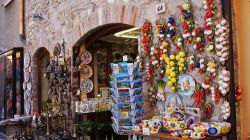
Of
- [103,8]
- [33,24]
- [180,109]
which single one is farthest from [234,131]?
[33,24]

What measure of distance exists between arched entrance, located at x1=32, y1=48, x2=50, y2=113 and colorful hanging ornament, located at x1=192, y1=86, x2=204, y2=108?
16.8ft

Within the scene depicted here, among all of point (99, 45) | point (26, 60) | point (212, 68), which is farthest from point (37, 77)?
point (212, 68)

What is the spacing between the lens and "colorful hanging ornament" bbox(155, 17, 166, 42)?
4312 millimetres

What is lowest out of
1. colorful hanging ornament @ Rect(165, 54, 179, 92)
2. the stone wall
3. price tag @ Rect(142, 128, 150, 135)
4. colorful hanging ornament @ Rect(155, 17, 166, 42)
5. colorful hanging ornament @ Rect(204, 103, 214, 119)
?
price tag @ Rect(142, 128, 150, 135)

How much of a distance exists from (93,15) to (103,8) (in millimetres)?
323

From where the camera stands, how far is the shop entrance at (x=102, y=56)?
6324mm

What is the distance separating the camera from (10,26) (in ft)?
32.6

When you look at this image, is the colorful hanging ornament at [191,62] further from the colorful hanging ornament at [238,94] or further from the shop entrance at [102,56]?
the shop entrance at [102,56]

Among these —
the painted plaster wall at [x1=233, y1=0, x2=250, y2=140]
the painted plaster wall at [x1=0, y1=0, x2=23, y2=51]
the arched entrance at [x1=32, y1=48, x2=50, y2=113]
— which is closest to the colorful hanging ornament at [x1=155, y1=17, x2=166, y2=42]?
the painted plaster wall at [x1=233, y1=0, x2=250, y2=140]

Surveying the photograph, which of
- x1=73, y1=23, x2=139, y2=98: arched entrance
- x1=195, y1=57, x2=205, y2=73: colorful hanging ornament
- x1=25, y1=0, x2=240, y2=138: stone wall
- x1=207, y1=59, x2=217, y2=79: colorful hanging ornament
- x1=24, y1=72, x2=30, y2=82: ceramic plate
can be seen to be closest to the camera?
x1=207, y1=59, x2=217, y2=79: colorful hanging ornament

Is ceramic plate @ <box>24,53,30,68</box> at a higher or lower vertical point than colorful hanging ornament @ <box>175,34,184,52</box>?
higher

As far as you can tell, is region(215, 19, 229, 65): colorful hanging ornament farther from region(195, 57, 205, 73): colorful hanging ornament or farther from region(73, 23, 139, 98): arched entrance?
region(73, 23, 139, 98): arched entrance

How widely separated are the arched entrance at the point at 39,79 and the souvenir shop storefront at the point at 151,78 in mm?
1280

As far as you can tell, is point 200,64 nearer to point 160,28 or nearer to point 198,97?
point 198,97
